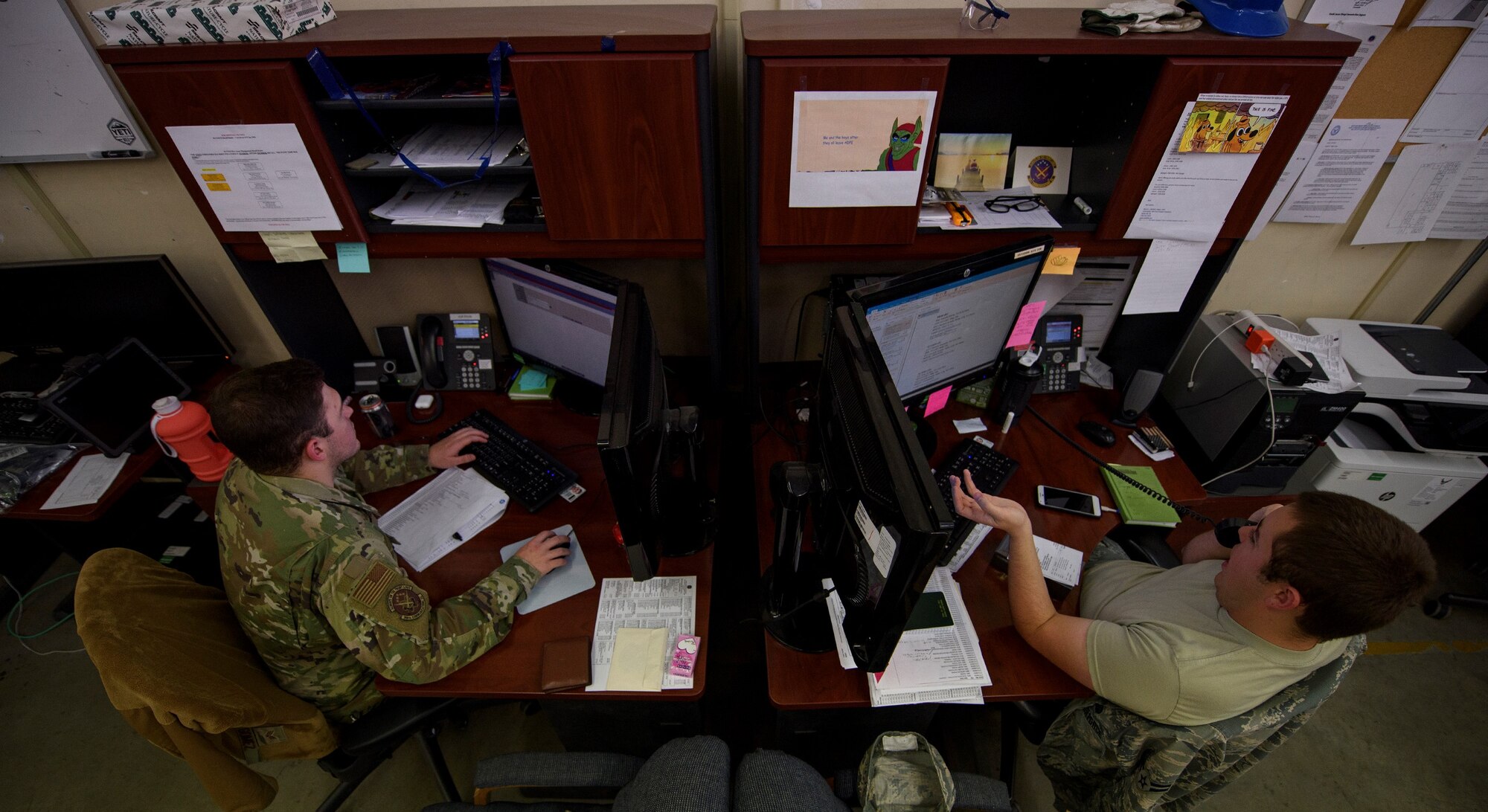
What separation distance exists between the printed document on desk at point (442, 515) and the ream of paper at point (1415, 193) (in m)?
2.76

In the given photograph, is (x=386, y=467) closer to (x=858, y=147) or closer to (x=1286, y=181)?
(x=858, y=147)

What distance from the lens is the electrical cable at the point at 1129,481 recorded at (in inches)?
64.0

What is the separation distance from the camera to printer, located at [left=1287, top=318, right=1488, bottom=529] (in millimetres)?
1941

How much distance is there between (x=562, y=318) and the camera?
5.64 ft

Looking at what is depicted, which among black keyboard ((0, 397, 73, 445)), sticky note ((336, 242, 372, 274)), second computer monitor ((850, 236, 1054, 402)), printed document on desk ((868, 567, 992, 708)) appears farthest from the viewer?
black keyboard ((0, 397, 73, 445))

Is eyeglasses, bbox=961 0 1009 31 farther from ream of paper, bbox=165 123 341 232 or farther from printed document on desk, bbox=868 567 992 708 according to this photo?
ream of paper, bbox=165 123 341 232

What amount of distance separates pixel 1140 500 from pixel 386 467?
6.75ft

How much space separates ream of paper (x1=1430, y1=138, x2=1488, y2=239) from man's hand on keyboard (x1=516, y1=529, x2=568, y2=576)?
2.83 m

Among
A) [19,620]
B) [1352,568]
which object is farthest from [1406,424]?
[19,620]

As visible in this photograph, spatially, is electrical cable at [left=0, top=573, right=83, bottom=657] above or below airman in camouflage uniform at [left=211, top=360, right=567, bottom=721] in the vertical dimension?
below

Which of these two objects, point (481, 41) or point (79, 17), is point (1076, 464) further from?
point (79, 17)

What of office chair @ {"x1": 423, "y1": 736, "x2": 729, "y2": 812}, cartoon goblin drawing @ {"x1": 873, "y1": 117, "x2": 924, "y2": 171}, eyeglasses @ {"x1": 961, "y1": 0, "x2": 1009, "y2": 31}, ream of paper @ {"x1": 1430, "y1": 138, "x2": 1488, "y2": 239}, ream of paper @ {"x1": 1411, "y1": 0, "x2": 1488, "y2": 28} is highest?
eyeglasses @ {"x1": 961, "y1": 0, "x2": 1009, "y2": 31}

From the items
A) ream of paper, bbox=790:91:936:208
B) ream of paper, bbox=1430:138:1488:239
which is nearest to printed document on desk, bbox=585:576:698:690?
ream of paper, bbox=790:91:936:208

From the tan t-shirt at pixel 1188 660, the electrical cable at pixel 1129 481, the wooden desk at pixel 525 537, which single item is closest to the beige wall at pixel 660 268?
the wooden desk at pixel 525 537
